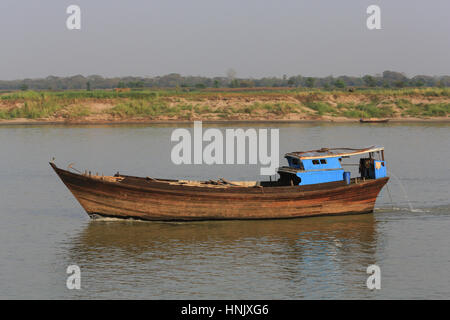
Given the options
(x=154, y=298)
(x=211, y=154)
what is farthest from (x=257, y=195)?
(x=211, y=154)

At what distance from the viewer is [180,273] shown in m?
22.7

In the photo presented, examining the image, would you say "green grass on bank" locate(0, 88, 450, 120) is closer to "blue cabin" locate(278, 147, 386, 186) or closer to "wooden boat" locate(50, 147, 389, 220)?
"blue cabin" locate(278, 147, 386, 186)

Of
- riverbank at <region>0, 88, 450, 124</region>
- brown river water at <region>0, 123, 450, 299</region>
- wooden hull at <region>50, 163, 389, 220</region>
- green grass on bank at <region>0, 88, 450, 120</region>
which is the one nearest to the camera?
brown river water at <region>0, 123, 450, 299</region>

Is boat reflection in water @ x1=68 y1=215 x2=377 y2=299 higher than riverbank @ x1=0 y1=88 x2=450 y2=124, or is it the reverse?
riverbank @ x1=0 y1=88 x2=450 y2=124

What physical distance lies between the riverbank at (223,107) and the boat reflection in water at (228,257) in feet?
220

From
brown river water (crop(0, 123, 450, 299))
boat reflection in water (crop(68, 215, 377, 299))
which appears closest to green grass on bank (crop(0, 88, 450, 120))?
brown river water (crop(0, 123, 450, 299))

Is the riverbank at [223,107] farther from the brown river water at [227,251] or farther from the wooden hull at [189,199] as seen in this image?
the wooden hull at [189,199]

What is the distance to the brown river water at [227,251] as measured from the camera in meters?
21.1

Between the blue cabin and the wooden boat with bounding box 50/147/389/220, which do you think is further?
the blue cabin

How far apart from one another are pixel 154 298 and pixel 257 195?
1015cm

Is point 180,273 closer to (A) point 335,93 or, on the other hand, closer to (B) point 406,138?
(B) point 406,138

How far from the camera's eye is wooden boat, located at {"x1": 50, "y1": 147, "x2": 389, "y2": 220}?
95.3 feet

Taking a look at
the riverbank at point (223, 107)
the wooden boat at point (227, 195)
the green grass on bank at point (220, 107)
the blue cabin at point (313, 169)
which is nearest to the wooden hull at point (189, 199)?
the wooden boat at point (227, 195)

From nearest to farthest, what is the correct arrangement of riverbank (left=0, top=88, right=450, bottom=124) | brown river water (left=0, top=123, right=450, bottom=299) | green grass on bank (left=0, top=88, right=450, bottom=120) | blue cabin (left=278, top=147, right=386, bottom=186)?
brown river water (left=0, top=123, right=450, bottom=299)
blue cabin (left=278, top=147, right=386, bottom=186)
riverbank (left=0, top=88, right=450, bottom=124)
green grass on bank (left=0, top=88, right=450, bottom=120)
